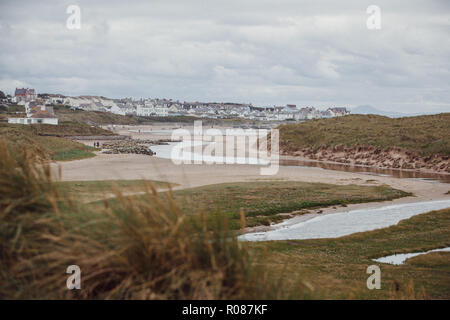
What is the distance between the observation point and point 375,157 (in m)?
70.4

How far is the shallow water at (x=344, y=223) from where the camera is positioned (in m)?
24.5

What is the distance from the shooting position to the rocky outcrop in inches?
2456

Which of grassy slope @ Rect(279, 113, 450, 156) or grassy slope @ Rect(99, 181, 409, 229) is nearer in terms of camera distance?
grassy slope @ Rect(99, 181, 409, 229)

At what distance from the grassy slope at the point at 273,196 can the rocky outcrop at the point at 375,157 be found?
24.0m

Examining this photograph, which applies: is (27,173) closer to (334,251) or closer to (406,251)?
(334,251)

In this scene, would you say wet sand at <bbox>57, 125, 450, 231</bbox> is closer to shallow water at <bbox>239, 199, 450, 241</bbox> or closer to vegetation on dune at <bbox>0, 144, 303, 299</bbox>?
shallow water at <bbox>239, 199, 450, 241</bbox>

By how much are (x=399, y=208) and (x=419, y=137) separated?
42447mm

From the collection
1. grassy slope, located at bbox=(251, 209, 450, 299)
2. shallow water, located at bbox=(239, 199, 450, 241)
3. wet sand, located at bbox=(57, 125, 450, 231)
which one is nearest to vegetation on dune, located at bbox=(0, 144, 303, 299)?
grassy slope, located at bbox=(251, 209, 450, 299)

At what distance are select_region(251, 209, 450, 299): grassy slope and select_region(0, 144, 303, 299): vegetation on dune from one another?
5883 mm

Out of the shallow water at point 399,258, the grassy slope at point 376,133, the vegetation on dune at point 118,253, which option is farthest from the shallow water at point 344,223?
the grassy slope at point 376,133

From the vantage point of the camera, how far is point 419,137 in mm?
71812

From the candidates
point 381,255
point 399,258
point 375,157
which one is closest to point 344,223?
point 381,255

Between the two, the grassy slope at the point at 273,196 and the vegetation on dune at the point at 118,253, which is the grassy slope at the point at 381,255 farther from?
the vegetation on dune at the point at 118,253
